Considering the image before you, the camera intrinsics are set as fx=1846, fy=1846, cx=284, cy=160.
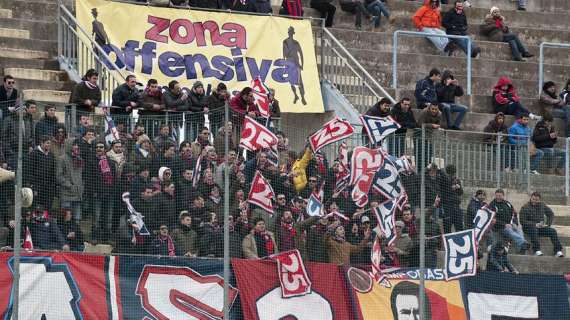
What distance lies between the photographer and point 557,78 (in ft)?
116

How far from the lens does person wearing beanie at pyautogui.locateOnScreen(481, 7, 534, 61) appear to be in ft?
117

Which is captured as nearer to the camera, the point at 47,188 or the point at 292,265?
the point at 47,188

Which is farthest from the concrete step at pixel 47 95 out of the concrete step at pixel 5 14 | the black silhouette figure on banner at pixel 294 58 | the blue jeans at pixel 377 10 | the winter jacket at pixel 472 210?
the blue jeans at pixel 377 10

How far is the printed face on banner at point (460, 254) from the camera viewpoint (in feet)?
78.9

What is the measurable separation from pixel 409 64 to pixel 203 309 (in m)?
12.2

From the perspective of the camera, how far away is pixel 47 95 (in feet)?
93.7

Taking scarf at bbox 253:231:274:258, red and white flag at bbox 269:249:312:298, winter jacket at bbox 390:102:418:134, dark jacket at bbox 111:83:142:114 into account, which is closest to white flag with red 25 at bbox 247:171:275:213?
scarf at bbox 253:231:274:258

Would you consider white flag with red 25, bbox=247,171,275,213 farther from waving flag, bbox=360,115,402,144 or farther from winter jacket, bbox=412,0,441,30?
winter jacket, bbox=412,0,441,30

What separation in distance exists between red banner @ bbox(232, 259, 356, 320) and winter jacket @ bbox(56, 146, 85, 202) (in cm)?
220

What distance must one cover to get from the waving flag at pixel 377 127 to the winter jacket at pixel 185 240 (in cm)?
281

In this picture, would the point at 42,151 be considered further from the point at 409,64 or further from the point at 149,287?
the point at 409,64

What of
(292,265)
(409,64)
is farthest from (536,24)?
(292,265)

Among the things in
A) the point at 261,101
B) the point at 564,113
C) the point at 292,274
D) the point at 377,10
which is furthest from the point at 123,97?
the point at 564,113

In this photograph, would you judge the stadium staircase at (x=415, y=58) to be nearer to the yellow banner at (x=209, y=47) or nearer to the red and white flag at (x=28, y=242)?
the yellow banner at (x=209, y=47)
